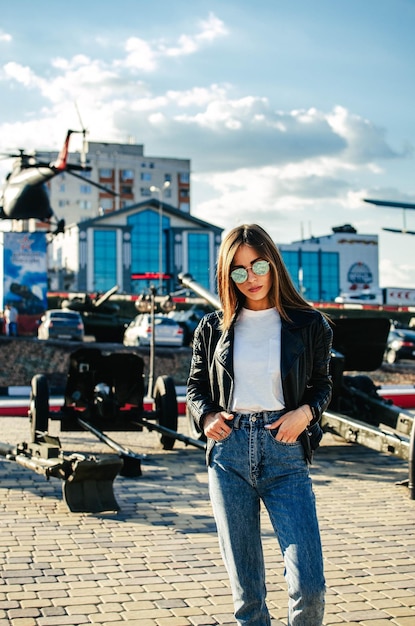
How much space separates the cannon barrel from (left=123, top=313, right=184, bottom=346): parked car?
14213 mm

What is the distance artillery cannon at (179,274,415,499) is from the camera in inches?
344

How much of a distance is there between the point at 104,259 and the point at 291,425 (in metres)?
75.2

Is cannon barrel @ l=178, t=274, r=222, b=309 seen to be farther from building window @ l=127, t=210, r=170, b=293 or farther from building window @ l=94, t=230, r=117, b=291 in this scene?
building window @ l=127, t=210, r=170, b=293

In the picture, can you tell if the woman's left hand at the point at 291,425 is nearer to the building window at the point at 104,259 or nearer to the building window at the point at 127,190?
the building window at the point at 104,259

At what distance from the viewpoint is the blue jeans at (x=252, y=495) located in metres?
3.16

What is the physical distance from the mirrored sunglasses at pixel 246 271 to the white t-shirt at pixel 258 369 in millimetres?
191

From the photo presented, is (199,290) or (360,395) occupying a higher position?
(199,290)

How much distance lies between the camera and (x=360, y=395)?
10.0m

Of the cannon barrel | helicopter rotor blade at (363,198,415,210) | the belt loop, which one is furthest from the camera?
helicopter rotor blade at (363,198,415,210)

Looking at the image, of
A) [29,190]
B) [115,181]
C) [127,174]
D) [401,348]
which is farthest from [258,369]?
[127,174]

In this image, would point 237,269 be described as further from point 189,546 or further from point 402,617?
point 189,546

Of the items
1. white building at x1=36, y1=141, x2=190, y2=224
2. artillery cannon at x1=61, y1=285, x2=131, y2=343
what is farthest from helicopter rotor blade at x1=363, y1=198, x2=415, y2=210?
white building at x1=36, y1=141, x2=190, y2=224

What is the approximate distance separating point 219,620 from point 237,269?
6.70ft

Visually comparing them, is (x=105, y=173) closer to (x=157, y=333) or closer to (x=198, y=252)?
(x=198, y=252)
